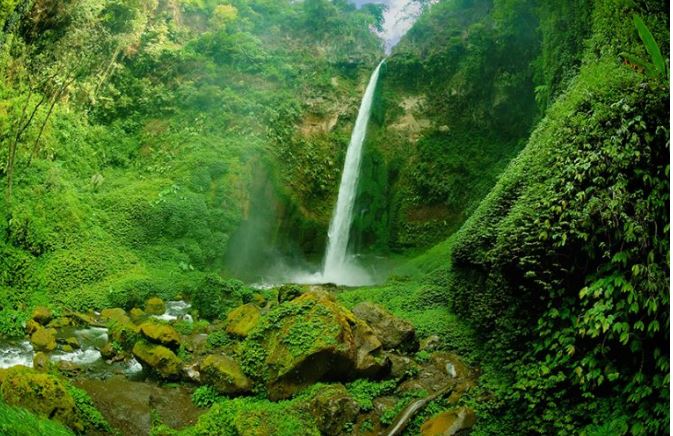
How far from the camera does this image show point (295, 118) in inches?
828

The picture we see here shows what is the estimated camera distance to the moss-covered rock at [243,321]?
10414mm

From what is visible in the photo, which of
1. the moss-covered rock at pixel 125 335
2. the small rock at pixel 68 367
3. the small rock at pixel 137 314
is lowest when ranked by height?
the small rock at pixel 137 314

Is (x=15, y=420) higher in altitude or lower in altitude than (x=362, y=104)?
lower

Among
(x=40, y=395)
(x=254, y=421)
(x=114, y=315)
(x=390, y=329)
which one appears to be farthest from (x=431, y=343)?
(x=114, y=315)

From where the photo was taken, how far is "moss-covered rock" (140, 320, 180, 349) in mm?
9250

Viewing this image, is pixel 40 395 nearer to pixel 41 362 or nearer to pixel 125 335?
pixel 41 362

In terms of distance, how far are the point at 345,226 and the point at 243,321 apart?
32.5ft

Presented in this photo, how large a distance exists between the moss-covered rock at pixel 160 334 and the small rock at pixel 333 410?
3.40 meters

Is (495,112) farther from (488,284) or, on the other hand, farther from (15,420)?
(15,420)

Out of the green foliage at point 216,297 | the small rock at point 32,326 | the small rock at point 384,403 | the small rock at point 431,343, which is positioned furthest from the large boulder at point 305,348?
the small rock at point 32,326

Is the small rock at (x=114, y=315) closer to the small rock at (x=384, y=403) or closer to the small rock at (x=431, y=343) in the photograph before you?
the small rock at (x=384, y=403)

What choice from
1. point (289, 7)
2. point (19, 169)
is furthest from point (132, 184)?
point (289, 7)

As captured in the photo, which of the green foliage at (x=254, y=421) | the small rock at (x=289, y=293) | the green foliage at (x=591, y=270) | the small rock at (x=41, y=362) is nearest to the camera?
the green foliage at (x=591, y=270)

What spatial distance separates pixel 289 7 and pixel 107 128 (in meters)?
14.0
